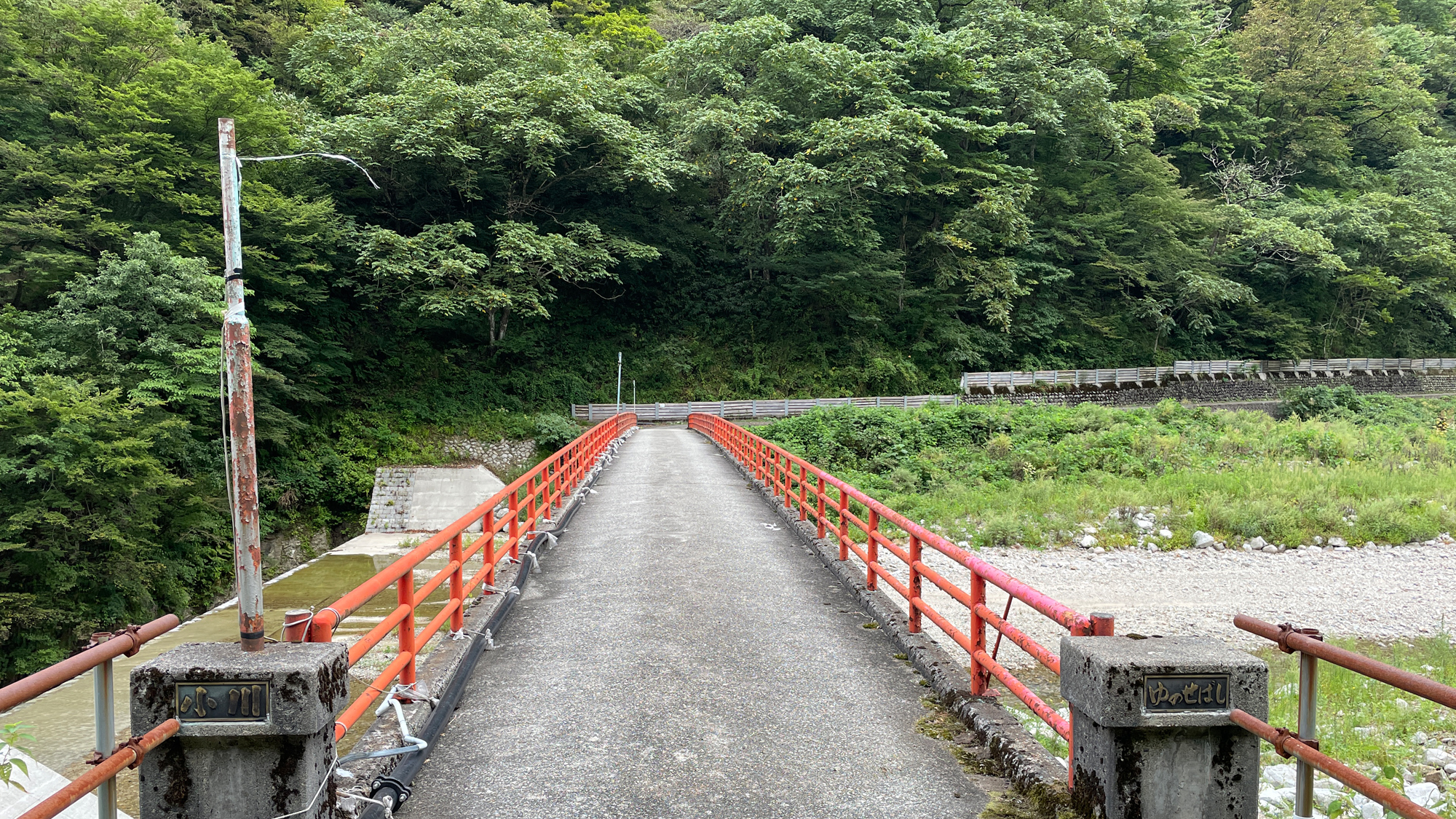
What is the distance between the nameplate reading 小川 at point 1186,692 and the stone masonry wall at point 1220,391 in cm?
3417

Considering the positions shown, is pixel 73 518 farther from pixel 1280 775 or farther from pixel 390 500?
pixel 1280 775

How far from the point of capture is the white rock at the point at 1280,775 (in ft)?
18.1

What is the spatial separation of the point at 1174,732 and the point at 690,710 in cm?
279

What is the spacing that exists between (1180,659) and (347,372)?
3377cm

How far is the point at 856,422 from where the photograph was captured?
2531 cm

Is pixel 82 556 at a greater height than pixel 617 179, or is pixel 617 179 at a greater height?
pixel 617 179

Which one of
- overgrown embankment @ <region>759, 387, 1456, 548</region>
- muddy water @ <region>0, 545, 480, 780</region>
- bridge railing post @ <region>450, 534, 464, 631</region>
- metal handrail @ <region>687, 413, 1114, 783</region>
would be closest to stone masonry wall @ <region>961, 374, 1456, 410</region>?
overgrown embankment @ <region>759, 387, 1456, 548</region>

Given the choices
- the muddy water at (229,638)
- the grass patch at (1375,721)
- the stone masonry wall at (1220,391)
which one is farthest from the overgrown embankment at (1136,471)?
the muddy water at (229,638)

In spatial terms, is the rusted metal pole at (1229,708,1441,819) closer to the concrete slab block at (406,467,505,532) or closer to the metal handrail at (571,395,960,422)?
the concrete slab block at (406,467,505,532)

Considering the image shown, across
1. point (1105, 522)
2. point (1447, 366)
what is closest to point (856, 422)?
point (1105, 522)

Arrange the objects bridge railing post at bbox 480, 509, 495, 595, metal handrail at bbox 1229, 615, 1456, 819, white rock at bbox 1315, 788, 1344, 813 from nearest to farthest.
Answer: metal handrail at bbox 1229, 615, 1456, 819 < white rock at bbox 1315, 788, 1344, 813 < bridge railing post at bbox 480, 509, 495, 595

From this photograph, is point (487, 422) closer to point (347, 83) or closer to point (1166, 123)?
point (347, 83)

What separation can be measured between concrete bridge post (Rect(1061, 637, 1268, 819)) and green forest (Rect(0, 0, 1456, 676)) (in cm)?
Result: 1998

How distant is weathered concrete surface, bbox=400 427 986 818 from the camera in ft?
13.0
